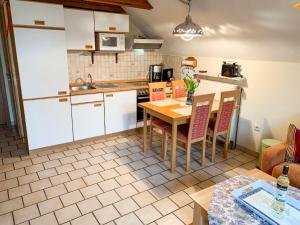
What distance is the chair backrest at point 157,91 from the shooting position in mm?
3487

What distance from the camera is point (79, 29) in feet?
11.6

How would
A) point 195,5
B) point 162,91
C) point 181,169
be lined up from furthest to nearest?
1. point 162,91
2. point 181,169
3. point 195,5

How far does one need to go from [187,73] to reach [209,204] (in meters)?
2.97

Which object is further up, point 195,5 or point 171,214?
point 195,5

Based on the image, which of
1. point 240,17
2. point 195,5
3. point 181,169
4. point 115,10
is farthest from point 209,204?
point 115,10

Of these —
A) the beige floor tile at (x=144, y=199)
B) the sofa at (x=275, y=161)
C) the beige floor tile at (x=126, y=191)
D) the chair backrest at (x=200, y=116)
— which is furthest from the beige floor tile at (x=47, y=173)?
the sofa at (x=275, y=161)

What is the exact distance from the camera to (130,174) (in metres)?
2.91

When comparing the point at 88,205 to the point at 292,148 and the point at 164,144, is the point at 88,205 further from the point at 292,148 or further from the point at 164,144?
the point at 292,148

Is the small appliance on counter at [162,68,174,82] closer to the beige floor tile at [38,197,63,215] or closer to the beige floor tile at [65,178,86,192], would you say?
the beige floor tile at [65,178,86,192]

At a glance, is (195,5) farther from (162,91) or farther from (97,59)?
(97,59)

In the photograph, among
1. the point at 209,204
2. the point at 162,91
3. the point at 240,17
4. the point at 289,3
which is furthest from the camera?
the point at 162,91

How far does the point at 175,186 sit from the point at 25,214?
5.07ft

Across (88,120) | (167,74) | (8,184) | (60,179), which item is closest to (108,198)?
(60,179)

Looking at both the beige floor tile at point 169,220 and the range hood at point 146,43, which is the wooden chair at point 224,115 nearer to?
the beige floor tile at point 169,220
